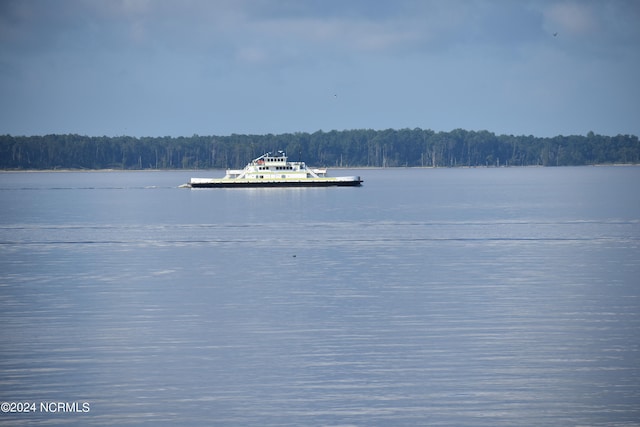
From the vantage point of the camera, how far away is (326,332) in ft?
88.2

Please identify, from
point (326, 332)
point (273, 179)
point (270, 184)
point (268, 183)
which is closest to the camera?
point (326, 332)

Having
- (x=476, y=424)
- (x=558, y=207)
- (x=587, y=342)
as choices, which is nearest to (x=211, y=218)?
(x=558, y=207)

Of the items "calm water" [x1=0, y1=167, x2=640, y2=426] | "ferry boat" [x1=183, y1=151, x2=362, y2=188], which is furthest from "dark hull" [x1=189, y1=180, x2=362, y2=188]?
"calm water" [x1=0, y1=167, x2=640, y2=426]

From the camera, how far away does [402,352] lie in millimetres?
24031

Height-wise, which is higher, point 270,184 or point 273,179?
point 273,179

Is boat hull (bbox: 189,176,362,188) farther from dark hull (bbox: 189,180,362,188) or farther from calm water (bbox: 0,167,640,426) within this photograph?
calm water (bbox: 0,167,640,426)

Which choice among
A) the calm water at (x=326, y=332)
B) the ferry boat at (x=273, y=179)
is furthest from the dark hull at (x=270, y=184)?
the calm water at (x=326, y=332)

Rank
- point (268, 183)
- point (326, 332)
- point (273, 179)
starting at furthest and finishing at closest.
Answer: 1. point (273, 179)
2. point (268, 183)
3. point (326, 332)

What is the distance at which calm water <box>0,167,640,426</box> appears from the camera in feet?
63.5

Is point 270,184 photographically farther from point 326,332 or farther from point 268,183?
point 326,332

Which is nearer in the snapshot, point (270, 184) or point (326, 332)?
point (326, 332)

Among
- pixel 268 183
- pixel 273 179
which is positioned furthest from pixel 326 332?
pixel 273 179

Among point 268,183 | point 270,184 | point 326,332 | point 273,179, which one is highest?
point 326,332

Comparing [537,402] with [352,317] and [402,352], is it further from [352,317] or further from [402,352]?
[352,317]
